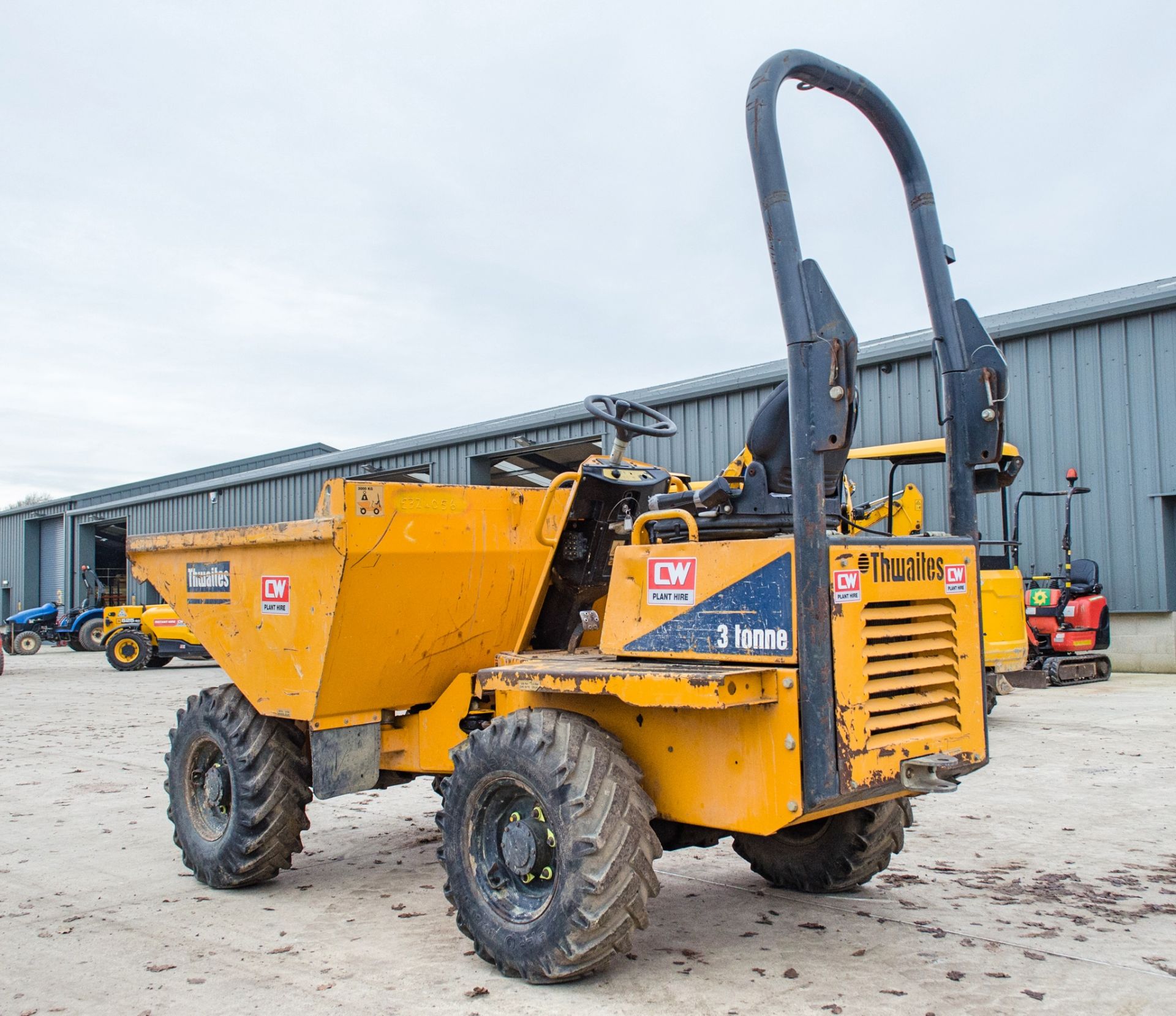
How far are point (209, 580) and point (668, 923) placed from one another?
2887 millimetres

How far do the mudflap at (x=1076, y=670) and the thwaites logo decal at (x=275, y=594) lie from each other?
10.4 meters

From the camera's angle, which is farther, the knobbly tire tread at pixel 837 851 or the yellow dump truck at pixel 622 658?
the knobbly tire tread at pixel 837 851

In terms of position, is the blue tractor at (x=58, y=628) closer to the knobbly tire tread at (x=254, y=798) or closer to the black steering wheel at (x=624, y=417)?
the knobbly tire tread at (x=254, y=798)

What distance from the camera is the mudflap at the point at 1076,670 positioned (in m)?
13.3

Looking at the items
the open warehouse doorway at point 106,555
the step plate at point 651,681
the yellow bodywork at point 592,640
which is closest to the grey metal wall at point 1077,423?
the yellow bodywork at point 592,640

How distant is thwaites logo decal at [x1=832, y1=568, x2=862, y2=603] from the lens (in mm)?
3510

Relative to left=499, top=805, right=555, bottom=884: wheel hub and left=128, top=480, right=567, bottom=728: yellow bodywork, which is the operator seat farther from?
left=499, top=805, right=555, bottom=884: wheel hub

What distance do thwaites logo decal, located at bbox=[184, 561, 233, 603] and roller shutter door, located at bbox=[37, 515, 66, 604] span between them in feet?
139

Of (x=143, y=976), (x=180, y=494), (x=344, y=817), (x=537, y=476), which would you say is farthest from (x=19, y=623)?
(x=143, y=976)

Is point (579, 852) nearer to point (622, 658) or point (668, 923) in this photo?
point (622, 658)

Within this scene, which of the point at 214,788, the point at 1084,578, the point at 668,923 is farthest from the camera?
the point at 1084,578

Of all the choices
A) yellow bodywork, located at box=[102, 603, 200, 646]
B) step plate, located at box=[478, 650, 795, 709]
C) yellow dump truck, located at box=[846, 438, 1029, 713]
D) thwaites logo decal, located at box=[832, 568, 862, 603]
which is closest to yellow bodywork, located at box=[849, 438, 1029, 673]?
yellow dump truck, located at box=[846, 438, 1029, 713]

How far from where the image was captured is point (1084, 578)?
1394 centimetres

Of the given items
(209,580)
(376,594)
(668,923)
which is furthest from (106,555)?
(668,923)
